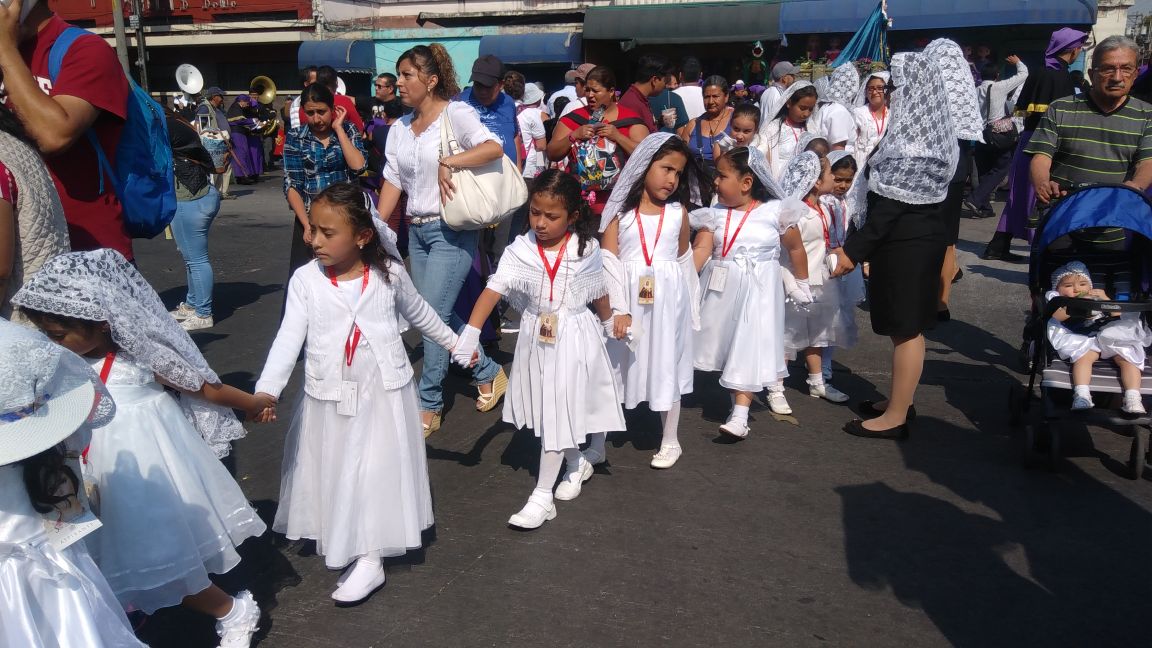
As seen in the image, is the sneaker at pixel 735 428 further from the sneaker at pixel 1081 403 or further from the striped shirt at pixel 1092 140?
the striped shirt at pixel 1092 140

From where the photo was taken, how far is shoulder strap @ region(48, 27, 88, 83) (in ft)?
11.2

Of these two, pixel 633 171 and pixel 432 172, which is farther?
pixel 432 172

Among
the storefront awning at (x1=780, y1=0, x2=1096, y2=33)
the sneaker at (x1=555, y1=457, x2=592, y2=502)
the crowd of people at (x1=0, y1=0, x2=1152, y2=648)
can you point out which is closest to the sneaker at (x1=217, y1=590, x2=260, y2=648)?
the crowd of people at (x1=0, y1=0, x2=1152, y2=648)

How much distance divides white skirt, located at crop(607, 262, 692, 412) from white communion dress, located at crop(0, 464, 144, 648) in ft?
10.1

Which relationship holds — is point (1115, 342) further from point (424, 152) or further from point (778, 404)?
point (424, 152)

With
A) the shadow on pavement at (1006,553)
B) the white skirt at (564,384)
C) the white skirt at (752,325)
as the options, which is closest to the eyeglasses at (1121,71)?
the white skirt at (752,325)

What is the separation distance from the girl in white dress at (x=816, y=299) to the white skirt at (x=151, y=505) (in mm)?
4049

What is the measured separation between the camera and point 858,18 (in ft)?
70.2

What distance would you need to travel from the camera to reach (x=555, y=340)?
14.5 ft

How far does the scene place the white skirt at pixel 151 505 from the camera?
3.01m

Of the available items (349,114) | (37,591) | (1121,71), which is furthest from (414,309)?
(1121,71)

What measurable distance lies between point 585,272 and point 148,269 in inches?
308

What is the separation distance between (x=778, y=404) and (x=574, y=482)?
181cm

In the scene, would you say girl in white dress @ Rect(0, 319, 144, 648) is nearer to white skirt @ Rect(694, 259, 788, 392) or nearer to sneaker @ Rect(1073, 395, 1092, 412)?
white skirt @ Rect(694, 259, 788, 392)
